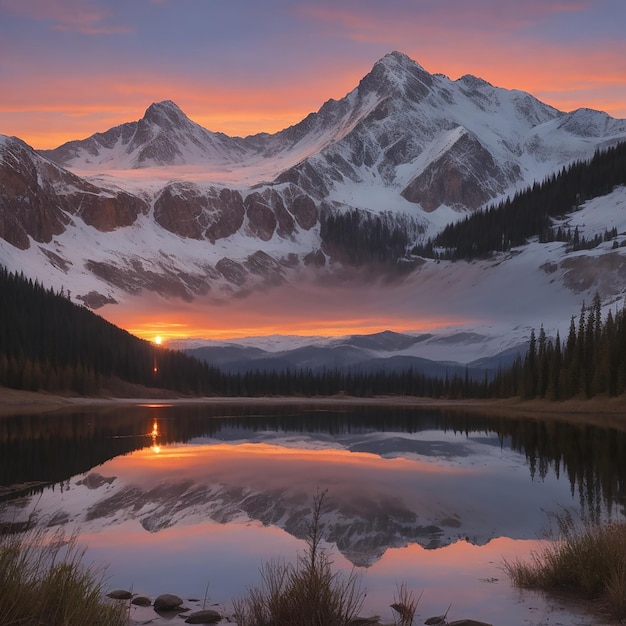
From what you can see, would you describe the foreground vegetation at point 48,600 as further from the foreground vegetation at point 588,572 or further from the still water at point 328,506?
the foreground vegetation at point 588,572

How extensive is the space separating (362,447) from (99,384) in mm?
134338

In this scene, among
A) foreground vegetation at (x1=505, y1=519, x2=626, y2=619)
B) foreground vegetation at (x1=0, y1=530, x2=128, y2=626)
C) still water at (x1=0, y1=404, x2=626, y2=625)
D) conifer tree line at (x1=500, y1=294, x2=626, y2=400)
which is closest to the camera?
foreground vegetation at (x1=0, y1=530, x2=128, y2=626)

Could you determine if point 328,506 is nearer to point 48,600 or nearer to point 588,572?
point 588,572

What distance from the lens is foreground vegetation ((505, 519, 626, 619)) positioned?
17531mm

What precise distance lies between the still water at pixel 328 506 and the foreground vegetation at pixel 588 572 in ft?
2.31

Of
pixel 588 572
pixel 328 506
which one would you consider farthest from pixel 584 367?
pixel 588 572

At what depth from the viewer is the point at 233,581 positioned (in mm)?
20828

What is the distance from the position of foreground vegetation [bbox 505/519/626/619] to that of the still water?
0.70 meters

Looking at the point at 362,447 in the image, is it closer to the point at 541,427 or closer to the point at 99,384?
the point at 541,427

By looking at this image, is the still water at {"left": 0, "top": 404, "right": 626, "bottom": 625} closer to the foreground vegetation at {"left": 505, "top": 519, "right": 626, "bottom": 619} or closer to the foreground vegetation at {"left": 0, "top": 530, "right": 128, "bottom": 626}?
the foreground vegetation at {"left": 505, "top": 519, "right": 626, "bottom": 619}

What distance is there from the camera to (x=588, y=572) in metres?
18.9

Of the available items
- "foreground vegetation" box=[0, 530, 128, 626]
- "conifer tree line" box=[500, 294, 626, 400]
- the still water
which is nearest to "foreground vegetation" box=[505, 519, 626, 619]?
the still water

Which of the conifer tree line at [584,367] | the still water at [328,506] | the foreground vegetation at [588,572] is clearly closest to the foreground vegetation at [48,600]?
the still water at [328,506]

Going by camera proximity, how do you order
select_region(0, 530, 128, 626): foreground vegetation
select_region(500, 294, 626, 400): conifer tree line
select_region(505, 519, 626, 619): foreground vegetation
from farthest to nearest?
select_region(500, 294, 626, 400): conifer tree line → select_region(505, 519, 626, 619): foreground vegetation → select_region(0, 530, 128, 626): foreground vegetation
